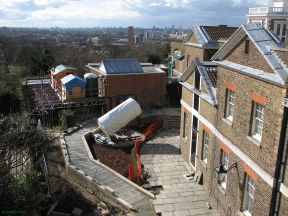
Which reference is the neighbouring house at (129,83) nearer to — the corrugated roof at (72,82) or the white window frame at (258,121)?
the corrugated roof at (72,82)

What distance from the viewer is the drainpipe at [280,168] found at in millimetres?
10328

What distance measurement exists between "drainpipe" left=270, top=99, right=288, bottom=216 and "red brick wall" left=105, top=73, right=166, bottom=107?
21.9 m

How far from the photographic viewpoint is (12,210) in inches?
550

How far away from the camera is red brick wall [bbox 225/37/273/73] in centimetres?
1165

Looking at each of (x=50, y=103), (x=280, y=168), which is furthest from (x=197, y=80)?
(x=50, y=103)

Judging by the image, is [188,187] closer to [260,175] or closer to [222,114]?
[222,114]

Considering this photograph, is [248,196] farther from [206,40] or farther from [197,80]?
[206,40]

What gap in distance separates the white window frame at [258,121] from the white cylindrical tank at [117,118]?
14112mm

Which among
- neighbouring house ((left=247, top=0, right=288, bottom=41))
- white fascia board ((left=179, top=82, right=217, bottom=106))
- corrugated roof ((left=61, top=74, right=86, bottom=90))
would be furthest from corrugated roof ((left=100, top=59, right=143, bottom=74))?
neighbouring house ((left=247, top=0, right=288, bottom=41))

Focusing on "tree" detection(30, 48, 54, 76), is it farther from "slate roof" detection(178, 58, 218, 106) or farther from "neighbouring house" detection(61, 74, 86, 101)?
"slate roof" detection(178, 58, 218, 106)

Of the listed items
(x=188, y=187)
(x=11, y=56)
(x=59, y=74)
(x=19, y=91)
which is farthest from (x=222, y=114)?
(x=11, y=56)

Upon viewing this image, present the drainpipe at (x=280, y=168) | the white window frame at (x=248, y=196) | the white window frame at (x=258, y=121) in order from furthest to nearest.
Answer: the white window frame at (x=248, y=196)
the white window frame at (x=258, y=121)
the drainpipe at (x=280, y=168)

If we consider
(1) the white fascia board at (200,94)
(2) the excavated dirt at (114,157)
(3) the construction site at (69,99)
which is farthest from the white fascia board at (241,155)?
(3) the construction site at (69,99)

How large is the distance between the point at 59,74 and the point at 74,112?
6396 mm
